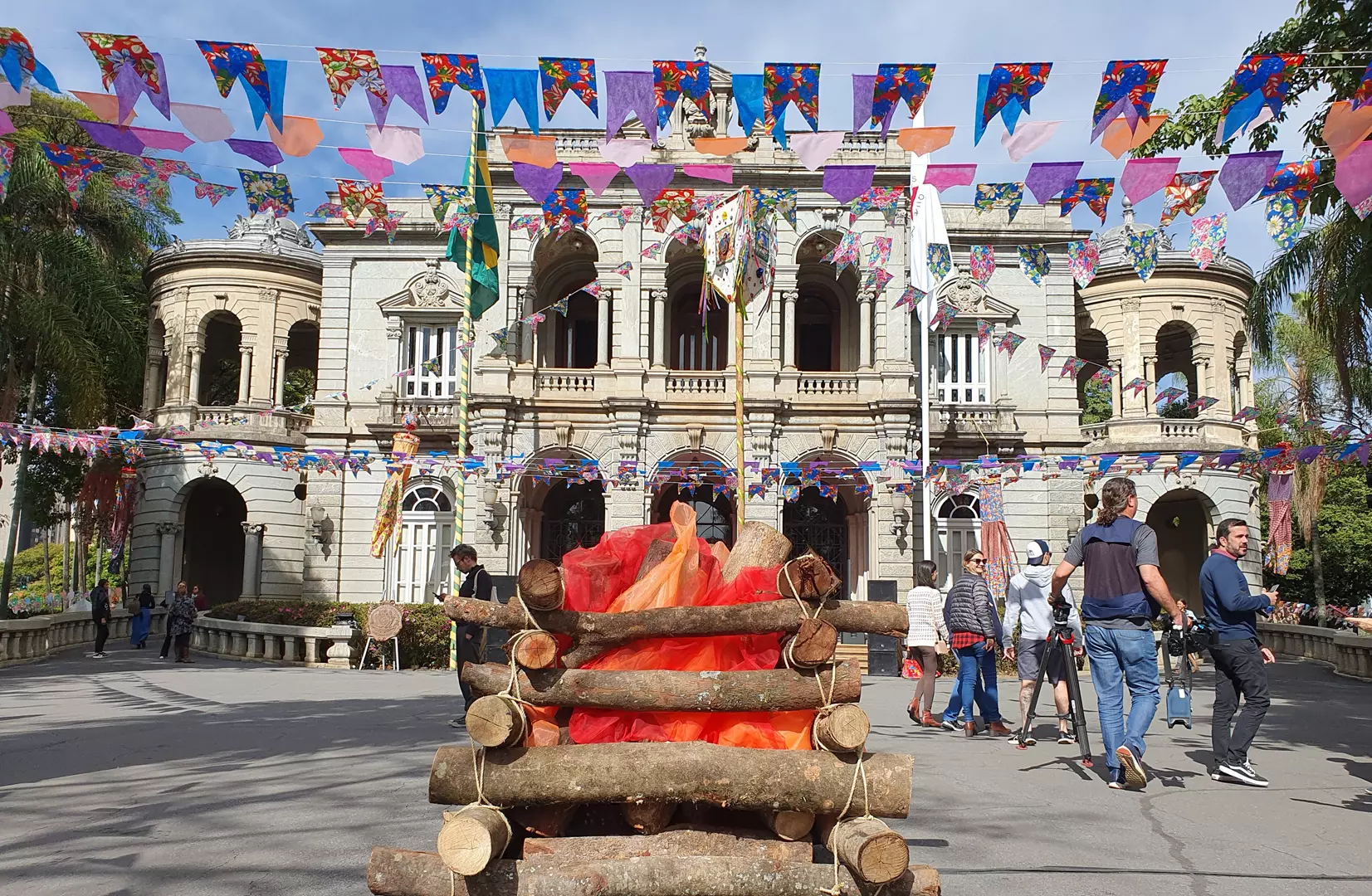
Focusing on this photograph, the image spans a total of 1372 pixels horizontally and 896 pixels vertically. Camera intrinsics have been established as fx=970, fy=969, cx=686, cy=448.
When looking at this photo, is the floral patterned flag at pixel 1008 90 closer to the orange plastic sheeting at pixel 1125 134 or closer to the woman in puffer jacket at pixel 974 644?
the orange plastic sheeting at pixel 1125 134

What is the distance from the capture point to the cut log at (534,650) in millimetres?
3809

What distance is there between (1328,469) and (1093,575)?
A: 24803 millimetres

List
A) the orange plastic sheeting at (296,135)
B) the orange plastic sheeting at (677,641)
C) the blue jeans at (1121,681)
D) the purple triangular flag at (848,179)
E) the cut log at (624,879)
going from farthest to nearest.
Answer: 1. the purple triangular flag at (848,179)
2. the orange plastic sheeting at (296,135)
3. the blue jeans at (1121,681)
4. the orange plastic sheeting at (677,641)
5. the cut log at (624,879)

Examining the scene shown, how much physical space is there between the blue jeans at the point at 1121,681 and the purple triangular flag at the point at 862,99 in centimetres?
718

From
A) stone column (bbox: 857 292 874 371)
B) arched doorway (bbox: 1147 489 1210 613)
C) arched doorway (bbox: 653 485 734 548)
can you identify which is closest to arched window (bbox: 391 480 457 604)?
arched doorway (bbox: 653 485 734 548)

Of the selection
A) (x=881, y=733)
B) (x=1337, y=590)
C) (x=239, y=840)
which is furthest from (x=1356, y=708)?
(x=1337, y=590)

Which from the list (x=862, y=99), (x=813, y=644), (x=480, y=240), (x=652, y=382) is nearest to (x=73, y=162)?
(x=480, y=240)

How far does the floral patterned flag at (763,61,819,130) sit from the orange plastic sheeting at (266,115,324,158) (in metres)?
5.43

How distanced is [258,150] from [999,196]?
1093 centimetres

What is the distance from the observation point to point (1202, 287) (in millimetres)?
28672

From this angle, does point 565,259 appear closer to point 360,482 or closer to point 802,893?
point 360,482

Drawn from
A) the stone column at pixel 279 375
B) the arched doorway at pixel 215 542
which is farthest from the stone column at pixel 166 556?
the stone column at pixel 279 375

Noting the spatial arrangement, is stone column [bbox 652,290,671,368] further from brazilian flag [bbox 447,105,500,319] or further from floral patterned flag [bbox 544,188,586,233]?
floral patterned flag [bbox 544,188,586,233]

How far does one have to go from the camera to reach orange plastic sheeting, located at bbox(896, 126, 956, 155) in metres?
12.0
